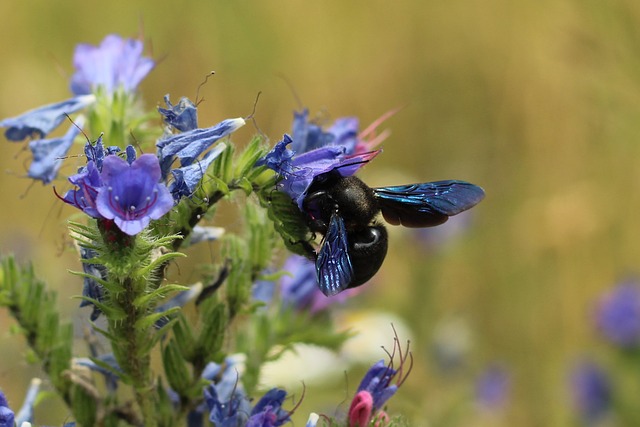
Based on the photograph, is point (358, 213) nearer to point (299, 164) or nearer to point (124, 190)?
point (299, 164)

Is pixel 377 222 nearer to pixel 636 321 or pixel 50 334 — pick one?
pixel 50 334

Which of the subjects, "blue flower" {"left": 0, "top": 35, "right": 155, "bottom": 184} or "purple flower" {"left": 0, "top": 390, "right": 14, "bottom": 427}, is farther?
"blue flower" {"left": 0, "top": 35, "right": 155, "bottom": 184}

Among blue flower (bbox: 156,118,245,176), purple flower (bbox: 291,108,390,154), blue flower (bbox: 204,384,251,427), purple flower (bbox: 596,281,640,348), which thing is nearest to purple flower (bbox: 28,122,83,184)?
blue flower (bbox: 156,118,245,176)

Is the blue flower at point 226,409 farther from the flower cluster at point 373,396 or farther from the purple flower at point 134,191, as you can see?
the purple flower at point 134,191

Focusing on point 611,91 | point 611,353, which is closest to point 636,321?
point 611,353

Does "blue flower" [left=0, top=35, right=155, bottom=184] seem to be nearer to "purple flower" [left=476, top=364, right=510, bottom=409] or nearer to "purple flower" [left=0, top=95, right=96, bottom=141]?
"purple flower" [left=0, top=95, right=96, bottom=141]

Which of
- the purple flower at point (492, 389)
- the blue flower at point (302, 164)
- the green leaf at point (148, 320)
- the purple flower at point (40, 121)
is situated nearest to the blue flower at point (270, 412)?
the green leaf at point (148, 320)
